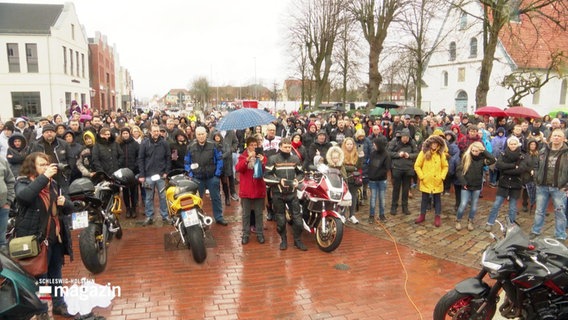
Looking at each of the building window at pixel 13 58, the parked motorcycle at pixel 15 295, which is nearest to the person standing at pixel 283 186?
the parked motorcycle at pixel 15 295

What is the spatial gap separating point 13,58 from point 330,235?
3587 cm

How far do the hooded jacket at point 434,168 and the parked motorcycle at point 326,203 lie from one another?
1.91 metres

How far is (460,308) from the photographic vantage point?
3865 millimetres

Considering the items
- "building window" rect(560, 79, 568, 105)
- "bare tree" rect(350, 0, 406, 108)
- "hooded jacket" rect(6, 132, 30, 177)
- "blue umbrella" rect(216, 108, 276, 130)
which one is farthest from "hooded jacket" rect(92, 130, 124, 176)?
"building window" rect(560, 79, 568, 105)

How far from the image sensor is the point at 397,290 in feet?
16.5

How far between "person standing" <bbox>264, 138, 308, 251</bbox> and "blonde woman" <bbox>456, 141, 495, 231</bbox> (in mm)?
3276

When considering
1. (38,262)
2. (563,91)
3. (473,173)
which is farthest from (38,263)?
(563,91)

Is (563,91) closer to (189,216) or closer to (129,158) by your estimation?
(129,158)

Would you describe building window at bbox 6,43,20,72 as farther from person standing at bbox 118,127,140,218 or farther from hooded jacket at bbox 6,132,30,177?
person standing at bbox 118,127,140,218

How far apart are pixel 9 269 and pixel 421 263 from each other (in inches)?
206

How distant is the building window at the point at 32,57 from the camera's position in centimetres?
3216

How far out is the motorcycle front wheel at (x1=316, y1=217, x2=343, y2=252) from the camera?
612 centimetres

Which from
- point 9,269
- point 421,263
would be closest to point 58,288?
point 9,269

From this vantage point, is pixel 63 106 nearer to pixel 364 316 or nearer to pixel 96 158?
pixel 96 158
